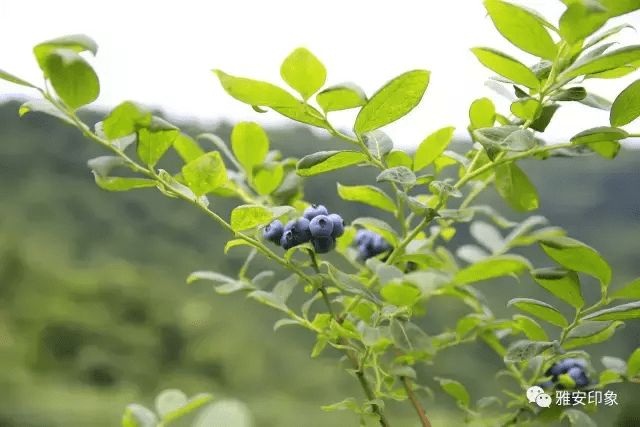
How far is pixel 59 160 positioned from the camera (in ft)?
14.7

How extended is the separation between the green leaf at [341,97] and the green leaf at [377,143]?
0.23ft

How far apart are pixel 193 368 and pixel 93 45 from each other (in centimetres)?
333

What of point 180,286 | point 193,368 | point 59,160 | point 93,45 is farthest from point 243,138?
point 59,160

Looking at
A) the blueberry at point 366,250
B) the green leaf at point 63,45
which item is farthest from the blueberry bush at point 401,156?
the blueberry at point 366,250

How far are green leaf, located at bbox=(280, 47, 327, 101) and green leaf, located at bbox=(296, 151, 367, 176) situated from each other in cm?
6

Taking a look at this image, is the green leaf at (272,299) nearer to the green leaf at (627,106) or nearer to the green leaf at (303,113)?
the green leaf at (303,113)

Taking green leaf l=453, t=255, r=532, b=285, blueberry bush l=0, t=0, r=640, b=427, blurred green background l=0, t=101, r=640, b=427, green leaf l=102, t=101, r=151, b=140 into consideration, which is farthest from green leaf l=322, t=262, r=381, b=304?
blurred green background l=0, t=101, r=640, b=427

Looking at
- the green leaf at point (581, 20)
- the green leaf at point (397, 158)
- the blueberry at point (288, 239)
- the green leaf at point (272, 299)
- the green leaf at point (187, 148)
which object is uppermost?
the green leaf at point (581, 20)

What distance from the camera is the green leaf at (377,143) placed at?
59 cm

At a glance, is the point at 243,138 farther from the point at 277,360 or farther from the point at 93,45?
the point at 277,360

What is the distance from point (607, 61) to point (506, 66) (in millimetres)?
77

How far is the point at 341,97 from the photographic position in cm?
52

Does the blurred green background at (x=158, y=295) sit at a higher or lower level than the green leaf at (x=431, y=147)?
lower

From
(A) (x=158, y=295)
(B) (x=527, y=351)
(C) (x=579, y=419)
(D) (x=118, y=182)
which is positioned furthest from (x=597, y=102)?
(A) (x=158, y=295)
